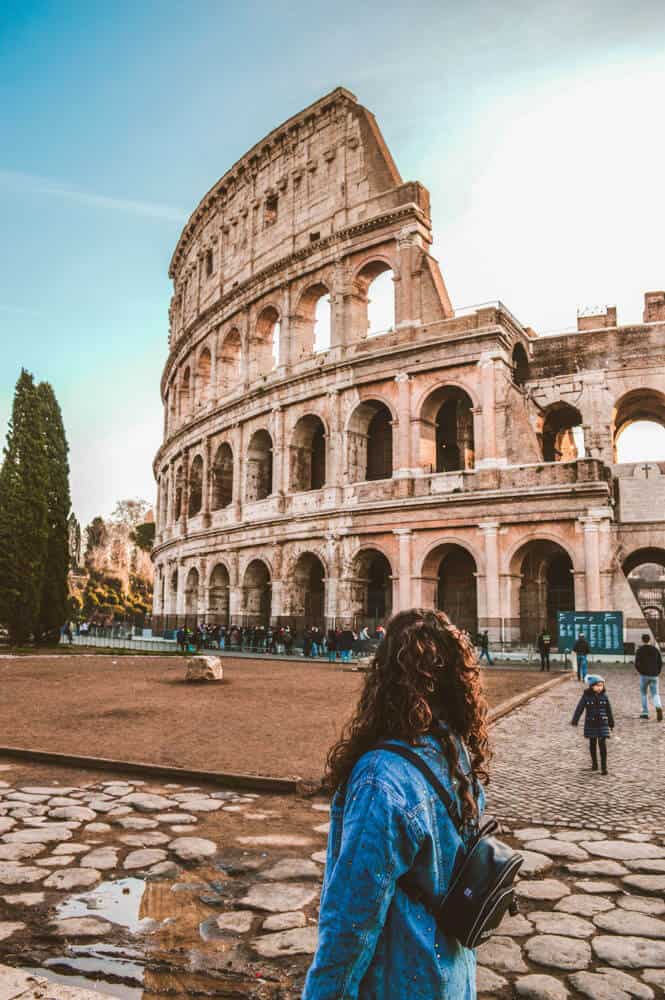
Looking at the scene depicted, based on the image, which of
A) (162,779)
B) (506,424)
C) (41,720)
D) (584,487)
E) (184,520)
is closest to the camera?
(162,779)

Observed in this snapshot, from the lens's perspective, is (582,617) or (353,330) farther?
(353,330)

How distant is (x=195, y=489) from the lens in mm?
33062

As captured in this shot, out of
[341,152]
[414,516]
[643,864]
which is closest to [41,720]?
[643,864]

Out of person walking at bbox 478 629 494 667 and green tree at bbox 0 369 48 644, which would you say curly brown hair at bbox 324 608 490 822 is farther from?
green tree at bbox 0 369 48 644

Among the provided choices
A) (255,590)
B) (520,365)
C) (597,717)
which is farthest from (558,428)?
(597,717)

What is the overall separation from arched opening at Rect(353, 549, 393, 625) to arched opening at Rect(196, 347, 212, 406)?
40.9 feet

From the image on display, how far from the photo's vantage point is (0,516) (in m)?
22.8

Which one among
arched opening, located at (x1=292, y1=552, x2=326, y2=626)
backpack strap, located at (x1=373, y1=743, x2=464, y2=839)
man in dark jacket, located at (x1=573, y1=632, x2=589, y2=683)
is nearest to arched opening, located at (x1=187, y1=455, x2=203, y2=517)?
arched opening, located at (x1=292, y1=552, x2=326, y2=626)

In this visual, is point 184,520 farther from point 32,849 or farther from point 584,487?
point 32,849

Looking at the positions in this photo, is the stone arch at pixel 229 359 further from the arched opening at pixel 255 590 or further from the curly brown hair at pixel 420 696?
the curly brown hair at pixel 420 696

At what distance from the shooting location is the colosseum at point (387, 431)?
21672mm

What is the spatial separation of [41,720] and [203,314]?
2650 centimetres

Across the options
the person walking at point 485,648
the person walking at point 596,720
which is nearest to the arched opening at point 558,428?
the person walking at point 485,648

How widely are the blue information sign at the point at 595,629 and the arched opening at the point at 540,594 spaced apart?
165 inches
